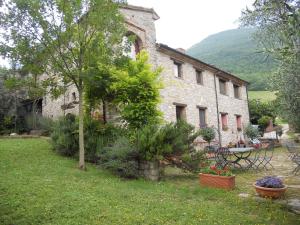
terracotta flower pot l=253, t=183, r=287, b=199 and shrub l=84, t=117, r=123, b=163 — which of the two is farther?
shrub l=84, t=117, r=123, b=163

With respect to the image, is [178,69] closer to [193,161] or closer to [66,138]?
[66,138]

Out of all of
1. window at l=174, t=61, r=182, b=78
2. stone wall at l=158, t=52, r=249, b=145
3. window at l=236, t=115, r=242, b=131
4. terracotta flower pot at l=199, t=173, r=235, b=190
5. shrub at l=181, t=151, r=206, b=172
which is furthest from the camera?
window at l=236, t=115, r=242, b=131

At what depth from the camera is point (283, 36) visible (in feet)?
11.9

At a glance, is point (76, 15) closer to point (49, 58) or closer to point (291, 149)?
point (49, 58)

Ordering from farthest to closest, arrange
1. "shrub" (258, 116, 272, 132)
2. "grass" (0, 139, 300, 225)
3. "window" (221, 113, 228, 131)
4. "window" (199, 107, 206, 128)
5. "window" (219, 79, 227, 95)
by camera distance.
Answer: "shrub" (258, 116, 272, 132)
"window" (219, 79, 227, 95)
"window" (221, 113, 228, 131)
"window" (199, 107, 206, 128)
"grass" (0, 139, 300, 225)

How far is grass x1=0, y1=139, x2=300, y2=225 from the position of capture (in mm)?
4246

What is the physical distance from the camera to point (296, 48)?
3355mm

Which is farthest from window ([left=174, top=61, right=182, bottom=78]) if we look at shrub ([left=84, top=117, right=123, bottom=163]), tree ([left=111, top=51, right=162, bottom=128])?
shrub ([left=84, top=117, right=123, bottom=163])

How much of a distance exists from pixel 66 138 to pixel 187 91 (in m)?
7.67

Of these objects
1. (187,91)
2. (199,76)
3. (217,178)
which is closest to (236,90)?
(199,76)

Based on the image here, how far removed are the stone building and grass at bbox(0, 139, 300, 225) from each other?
4606 mm

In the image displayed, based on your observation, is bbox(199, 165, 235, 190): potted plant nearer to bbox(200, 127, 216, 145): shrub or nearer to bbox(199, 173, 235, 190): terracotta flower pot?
bbox(199, 173, 235, 190): terracotta flower pot

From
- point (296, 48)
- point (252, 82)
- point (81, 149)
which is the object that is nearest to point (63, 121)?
point (81, 149)

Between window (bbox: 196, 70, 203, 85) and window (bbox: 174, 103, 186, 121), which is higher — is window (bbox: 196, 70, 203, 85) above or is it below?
above
